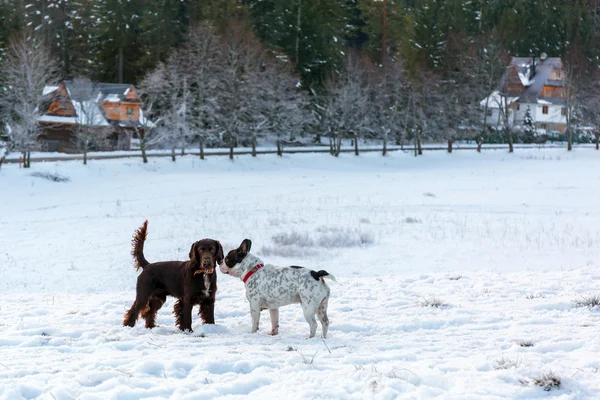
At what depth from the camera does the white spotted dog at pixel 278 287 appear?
315 inches

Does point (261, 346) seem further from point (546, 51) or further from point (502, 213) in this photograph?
point (546, 51)

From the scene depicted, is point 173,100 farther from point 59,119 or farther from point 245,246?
point 245,246

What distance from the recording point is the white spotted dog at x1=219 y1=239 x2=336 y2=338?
8.01 m

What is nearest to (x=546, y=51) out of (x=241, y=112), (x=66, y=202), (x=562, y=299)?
(x=241, y=112)

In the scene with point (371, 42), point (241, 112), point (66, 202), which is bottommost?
point (66, 202)

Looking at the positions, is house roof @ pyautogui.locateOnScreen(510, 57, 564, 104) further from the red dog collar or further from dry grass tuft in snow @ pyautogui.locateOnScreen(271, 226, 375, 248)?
the red dog collar

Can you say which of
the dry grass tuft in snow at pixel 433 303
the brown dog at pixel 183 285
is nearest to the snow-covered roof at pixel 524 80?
the dry grass tuft in snow at pixel 433 303

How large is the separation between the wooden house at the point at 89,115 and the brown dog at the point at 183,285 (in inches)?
1840

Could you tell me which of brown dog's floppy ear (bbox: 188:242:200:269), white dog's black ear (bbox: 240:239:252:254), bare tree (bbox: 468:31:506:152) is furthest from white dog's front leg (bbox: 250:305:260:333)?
bare tree (bbox: 468:31:506:152)

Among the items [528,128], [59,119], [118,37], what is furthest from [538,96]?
[59,119]

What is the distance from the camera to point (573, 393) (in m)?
5.48

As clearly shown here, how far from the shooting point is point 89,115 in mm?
54656

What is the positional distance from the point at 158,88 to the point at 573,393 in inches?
2087

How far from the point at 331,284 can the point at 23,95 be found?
40980mm
